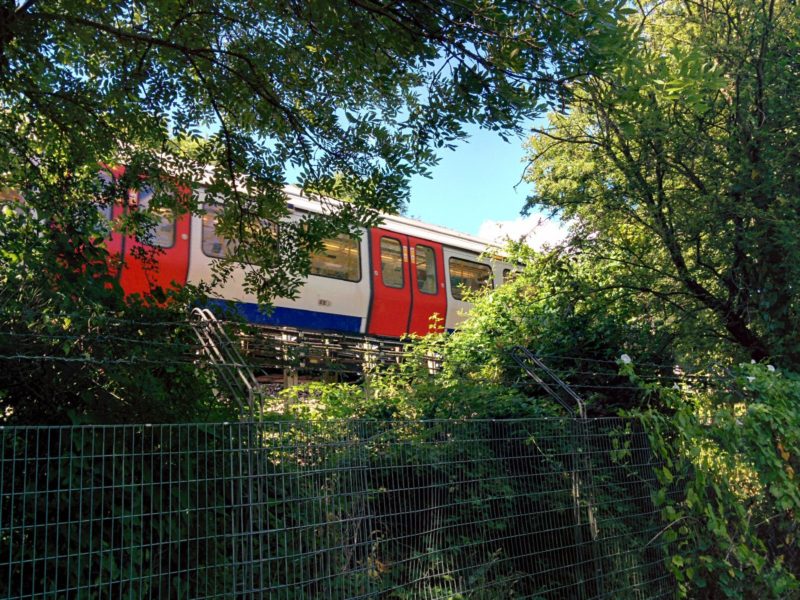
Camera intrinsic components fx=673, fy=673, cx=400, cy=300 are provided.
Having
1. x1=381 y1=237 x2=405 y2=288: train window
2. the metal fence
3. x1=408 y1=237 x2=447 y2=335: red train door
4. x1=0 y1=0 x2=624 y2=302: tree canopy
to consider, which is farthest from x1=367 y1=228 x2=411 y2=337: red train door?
the metal fence

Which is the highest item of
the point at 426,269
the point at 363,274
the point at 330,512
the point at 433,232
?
the point at 433,232

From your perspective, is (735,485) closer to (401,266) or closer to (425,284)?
(401,266)

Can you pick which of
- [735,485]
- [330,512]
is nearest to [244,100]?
[330,512]

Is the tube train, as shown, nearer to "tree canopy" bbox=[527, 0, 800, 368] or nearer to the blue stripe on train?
the blue stripe on train

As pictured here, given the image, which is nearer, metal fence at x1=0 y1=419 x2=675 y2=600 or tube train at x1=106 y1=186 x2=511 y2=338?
metal fence at x1=0 y1=419 x2=675 y2=600

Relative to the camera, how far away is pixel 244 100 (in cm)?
619

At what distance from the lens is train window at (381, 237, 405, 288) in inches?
502

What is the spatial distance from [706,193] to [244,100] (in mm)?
4926

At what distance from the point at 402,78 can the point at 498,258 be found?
6.01 metres

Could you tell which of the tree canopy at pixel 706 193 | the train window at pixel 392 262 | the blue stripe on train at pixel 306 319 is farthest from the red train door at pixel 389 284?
the tree canopy at pixel 706 193

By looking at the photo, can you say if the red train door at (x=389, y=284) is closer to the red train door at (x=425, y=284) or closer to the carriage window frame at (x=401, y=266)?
the carriage window frame at (x=401, y=266)

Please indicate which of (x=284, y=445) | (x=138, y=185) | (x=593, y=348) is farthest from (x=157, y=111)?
(x=593, y=348)

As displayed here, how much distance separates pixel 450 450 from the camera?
14.8 feet

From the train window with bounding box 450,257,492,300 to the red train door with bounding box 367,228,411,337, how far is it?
143 cm
